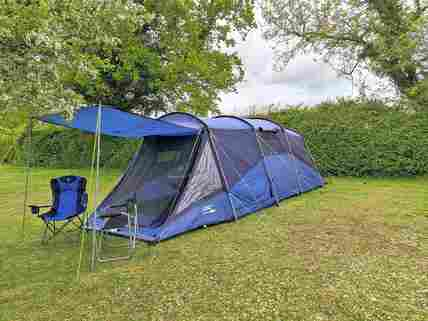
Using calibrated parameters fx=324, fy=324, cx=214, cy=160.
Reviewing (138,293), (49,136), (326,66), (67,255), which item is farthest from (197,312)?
(49,136)

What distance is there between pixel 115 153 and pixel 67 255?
34.0ft

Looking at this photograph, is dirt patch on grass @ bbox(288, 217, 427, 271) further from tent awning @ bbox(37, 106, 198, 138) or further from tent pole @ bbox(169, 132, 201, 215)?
tent awning @ bbox(37, 106, 198, 138)

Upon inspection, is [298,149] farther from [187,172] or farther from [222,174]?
[187,172]

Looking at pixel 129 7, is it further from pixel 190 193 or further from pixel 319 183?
pixel 319 183

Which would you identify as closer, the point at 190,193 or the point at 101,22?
the point at 101,22

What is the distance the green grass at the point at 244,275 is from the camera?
2502 mm

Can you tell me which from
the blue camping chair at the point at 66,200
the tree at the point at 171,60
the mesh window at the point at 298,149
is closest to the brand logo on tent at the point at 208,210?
the blue camping chair at the point at 66,200

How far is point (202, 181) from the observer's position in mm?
4898

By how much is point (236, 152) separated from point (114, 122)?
97.6 inches

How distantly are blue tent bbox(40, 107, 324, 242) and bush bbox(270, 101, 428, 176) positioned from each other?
15.4 feet

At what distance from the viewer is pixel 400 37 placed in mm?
10445

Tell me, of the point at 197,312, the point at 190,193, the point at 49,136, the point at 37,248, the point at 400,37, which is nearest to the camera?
the point at 197,312

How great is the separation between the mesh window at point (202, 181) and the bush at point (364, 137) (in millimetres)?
6534

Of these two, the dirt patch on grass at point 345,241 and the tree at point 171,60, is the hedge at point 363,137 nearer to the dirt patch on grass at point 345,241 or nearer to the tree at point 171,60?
the tree at point 171,60
